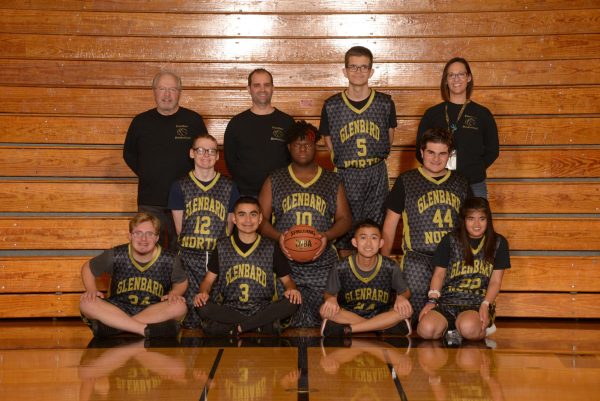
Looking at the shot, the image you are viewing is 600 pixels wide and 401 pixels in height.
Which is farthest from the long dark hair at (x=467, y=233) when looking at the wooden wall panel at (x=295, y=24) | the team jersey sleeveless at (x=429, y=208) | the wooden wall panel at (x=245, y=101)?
the wooden wall panel at (x=295, y=24)

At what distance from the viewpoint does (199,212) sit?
15.9 ft

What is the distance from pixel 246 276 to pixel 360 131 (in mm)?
1065

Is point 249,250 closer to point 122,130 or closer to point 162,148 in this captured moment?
point 162,148

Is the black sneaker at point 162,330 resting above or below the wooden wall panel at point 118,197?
below

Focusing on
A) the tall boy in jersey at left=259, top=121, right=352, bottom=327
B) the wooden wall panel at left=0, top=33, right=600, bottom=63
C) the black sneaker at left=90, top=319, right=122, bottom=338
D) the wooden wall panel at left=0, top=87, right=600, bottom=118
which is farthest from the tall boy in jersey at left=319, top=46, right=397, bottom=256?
the wooden wall panel at left=0, top=33, right=600, bottom=63

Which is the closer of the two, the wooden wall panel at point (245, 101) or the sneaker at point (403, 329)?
the sneaker at point (403, 329)

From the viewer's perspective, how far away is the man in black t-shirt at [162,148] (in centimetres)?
496

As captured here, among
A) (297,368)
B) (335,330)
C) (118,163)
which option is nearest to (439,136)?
(335,330)

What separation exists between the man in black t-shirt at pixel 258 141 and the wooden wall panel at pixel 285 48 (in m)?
1.75

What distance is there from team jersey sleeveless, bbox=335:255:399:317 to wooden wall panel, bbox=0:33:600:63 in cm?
248

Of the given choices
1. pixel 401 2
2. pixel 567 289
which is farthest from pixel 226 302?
pixel 401 2

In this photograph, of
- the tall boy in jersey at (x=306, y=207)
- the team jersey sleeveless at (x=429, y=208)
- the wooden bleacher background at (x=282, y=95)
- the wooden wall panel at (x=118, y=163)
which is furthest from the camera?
the wooden wall panel at (x=118, y=163)

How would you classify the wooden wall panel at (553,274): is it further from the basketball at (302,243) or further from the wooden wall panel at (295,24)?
the wooden wall panel at (295,24)

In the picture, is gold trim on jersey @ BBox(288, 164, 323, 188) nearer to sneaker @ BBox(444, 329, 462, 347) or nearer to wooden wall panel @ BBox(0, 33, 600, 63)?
sneaker @ BBox(444, 329, 462, 347)
